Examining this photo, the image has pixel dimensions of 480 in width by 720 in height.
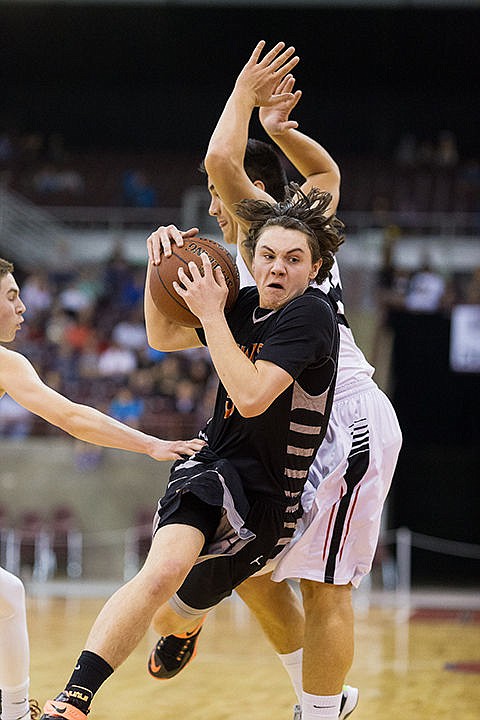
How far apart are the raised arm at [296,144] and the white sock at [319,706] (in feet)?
6.47

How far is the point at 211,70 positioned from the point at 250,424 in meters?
19.1

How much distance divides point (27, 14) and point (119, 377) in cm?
941

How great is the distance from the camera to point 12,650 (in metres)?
4.32

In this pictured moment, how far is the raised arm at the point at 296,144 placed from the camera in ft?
14.9

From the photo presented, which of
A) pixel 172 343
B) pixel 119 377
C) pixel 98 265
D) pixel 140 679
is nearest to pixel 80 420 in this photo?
pixel 172 343

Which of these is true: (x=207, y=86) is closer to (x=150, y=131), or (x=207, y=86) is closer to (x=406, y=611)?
(x=150, y=131)

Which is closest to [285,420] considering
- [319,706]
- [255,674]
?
[319,706]

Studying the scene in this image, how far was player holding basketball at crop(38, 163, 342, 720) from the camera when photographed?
3.64 meters

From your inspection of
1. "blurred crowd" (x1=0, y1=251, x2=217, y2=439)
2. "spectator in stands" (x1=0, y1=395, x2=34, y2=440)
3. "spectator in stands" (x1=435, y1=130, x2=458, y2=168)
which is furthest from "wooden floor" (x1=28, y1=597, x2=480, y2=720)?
"spectator in stands" (x1=435, y1=130, x2=458, y2=168)

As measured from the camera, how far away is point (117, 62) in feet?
72.8

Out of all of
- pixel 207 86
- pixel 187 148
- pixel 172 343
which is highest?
pixel 207 86

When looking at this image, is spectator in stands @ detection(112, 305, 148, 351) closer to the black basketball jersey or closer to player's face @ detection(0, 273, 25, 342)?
player's face @ detection(0, 273, 25, 342)

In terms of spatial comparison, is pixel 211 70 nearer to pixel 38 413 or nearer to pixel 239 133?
pixel 239 133

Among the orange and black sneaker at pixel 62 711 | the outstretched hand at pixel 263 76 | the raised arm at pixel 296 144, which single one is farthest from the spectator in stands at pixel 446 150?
the orange and black sneaker at pixel 62 711
